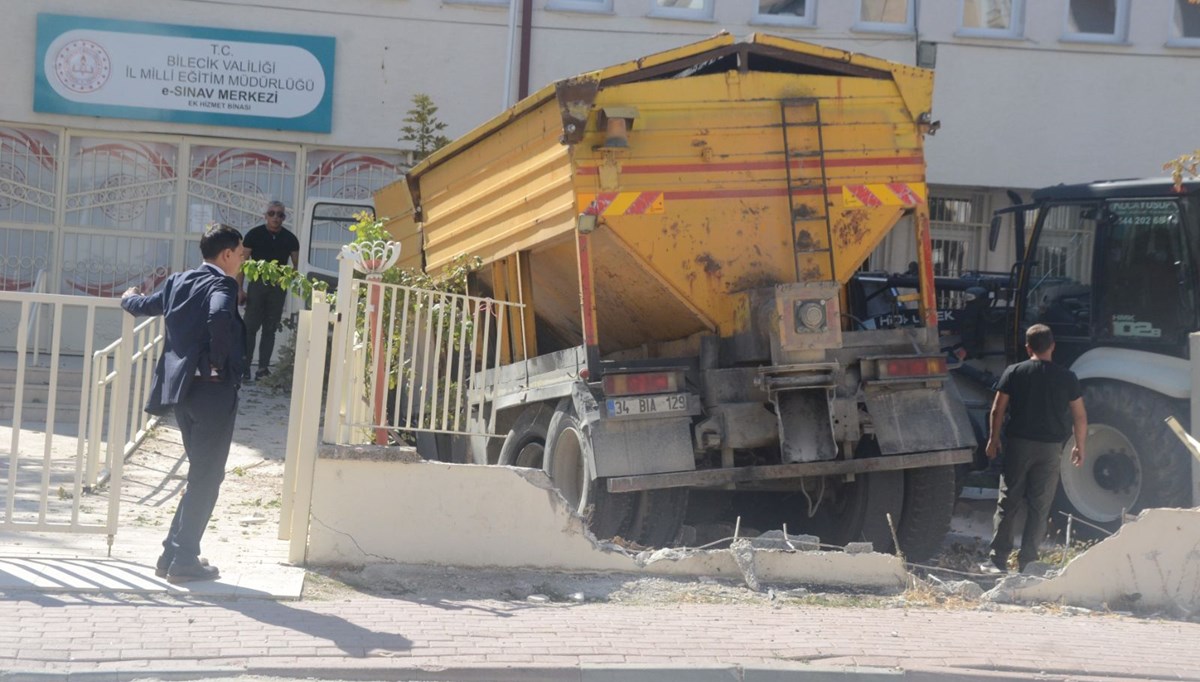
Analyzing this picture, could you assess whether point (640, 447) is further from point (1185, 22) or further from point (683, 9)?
point (1185, 22)

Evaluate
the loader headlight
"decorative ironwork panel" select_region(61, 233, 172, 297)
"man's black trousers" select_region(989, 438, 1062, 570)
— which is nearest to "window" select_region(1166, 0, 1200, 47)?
"man's black trousers" select_region(989, 438, 1062, 570)

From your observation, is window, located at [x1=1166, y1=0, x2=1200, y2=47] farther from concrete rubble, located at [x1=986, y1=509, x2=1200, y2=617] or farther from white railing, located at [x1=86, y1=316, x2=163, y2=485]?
white railing, located at [x1=86, y1=316, x2=163, y2=485]

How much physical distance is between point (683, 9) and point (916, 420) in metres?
9.03

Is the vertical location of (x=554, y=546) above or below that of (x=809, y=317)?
below

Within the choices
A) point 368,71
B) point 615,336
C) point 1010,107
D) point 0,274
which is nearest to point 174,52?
point 368,71

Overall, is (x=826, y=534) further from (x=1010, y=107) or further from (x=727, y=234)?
(x=1010, y=107)

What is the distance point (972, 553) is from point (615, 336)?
9.85ft

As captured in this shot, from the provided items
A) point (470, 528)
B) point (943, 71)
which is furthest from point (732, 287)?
point (943, 71)

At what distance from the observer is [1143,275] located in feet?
30.4

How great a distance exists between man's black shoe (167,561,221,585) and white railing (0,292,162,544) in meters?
0.59

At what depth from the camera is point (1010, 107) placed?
1561cm

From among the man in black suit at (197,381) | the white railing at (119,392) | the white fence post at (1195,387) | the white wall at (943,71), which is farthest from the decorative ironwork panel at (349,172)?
the white fence post at (1195,387)

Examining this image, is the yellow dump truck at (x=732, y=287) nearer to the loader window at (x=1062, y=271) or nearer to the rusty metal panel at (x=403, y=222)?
the loader window at (x=1062, y=271)

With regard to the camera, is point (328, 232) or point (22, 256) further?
point (22, 256)
